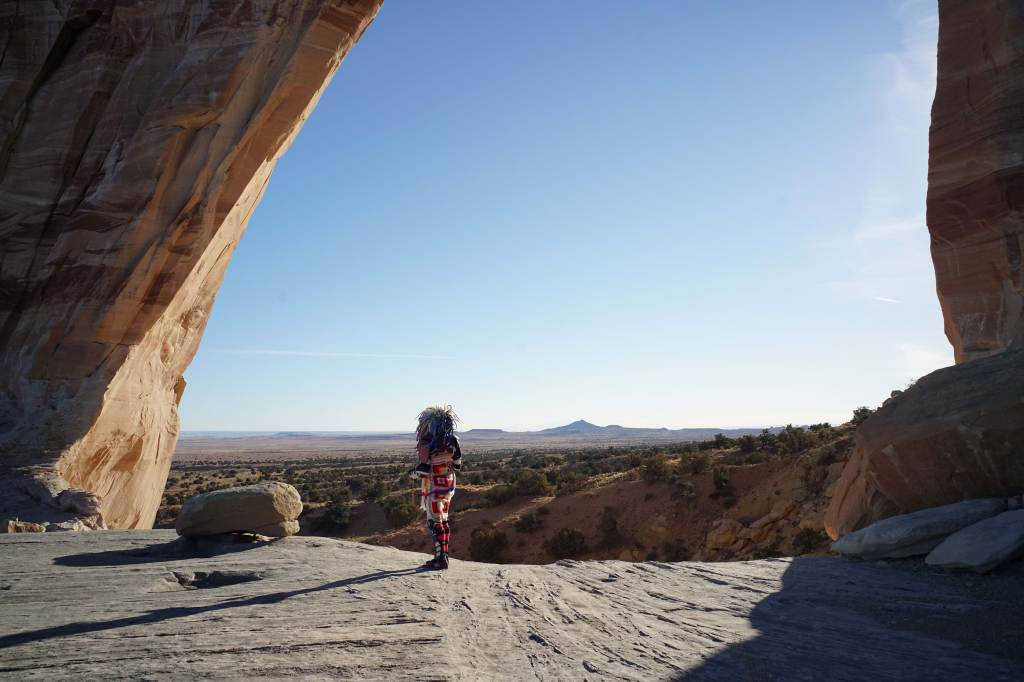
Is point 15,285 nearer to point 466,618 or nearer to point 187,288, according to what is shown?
point 187,288

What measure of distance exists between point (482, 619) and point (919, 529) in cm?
576

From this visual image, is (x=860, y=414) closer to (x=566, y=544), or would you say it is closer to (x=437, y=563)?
(x=566, y=544)

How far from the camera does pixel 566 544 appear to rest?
22969mm

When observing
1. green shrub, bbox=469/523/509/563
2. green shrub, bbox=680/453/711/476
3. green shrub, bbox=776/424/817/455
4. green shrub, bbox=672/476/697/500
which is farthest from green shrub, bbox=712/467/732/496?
green shrub, bbox=469/523/509/563

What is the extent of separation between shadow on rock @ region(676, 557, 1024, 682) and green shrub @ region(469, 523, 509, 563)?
56.7 ft

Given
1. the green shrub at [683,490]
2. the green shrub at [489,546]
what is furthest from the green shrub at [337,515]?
the green shrub at [683,490]

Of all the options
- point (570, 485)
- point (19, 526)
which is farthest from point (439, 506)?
point (570, 485)

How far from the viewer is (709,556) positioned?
2052 cm

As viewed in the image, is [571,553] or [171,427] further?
[571,553]

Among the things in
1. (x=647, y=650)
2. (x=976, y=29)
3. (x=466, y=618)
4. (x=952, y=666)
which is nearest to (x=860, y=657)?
(x=952, y=666)

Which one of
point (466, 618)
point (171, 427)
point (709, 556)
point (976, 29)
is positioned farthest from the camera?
point (709, 556)

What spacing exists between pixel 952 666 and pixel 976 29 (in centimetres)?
1570

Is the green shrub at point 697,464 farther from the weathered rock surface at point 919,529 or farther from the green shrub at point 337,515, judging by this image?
the weathered rock surface at point 919,529

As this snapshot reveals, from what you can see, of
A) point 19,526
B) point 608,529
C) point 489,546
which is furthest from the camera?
point 489,546
